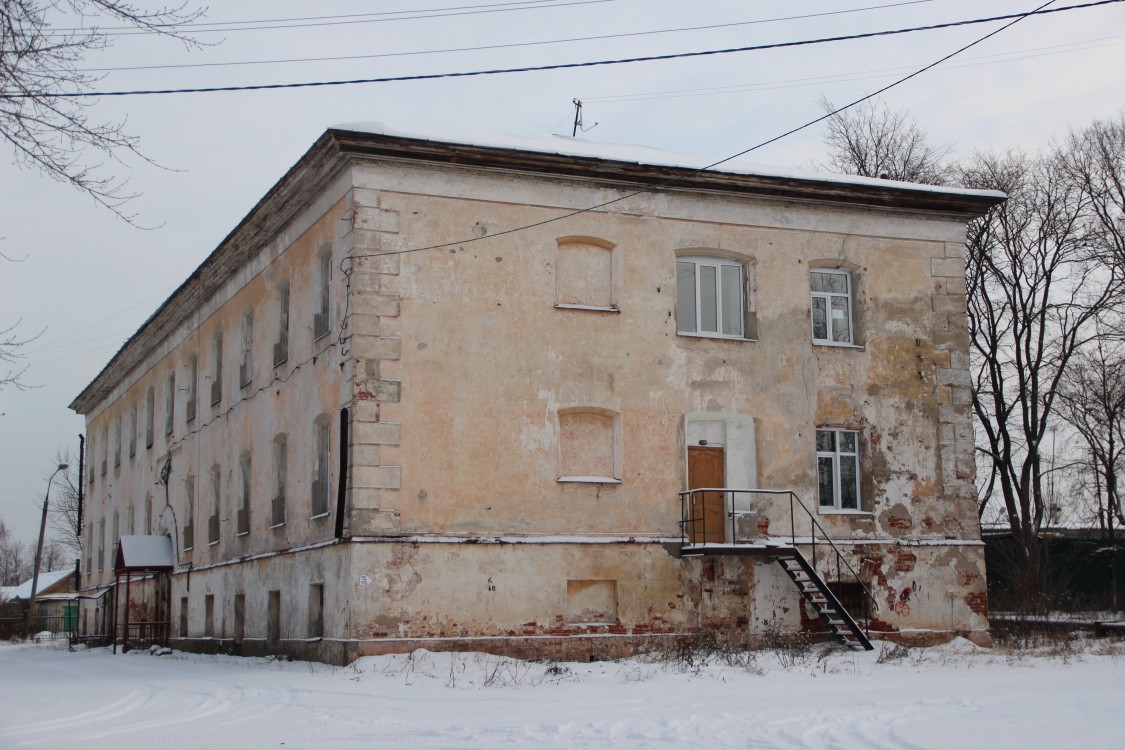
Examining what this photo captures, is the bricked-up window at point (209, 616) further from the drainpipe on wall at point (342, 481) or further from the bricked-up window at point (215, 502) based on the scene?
the drainpipe on wall at point (342, 481)

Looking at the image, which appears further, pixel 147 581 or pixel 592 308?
pixel 147 581

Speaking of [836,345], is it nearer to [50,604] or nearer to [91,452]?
[91,452]

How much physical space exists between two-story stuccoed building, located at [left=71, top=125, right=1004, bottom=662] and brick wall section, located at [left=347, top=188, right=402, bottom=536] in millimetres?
37

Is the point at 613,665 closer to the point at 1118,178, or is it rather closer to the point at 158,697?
the point at 158,697

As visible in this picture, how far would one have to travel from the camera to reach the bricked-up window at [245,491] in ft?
88.7

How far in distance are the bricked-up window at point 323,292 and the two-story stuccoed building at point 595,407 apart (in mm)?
40

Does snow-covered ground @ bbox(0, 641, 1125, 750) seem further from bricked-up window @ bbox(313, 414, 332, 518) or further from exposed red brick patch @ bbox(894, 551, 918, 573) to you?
bricked-up window @ bbox(313, 414, 332, 518)

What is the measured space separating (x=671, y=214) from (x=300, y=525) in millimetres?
8563

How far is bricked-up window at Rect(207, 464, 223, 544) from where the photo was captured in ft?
95.7

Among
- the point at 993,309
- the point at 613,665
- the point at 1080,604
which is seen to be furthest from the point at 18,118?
the point at 1080,604

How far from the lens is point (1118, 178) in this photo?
37500 mm

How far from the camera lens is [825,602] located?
72.4 feet

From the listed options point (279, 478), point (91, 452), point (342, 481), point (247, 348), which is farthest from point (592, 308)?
point (91, 452)

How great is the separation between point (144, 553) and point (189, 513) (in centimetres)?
172
